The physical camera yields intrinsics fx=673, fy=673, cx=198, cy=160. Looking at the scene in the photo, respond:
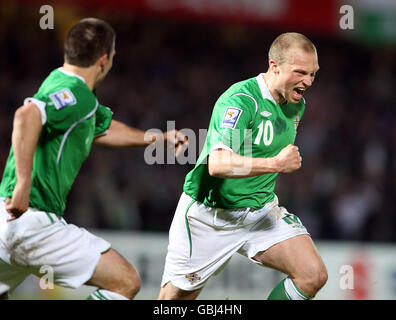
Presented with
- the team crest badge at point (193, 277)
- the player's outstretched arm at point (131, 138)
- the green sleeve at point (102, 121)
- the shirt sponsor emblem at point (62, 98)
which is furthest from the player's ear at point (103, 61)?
the team crest badge at point (193, 277)

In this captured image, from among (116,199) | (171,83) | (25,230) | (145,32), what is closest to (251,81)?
(25,230)

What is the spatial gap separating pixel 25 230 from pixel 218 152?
1228 millimetres

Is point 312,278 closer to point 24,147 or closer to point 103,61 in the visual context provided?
point 103,61

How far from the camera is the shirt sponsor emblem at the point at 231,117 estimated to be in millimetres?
4219

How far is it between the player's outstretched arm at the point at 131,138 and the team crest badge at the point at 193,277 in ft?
2.92

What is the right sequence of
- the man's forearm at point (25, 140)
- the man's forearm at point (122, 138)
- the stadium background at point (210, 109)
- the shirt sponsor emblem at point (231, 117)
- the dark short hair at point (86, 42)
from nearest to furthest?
the man's forearm at point (25, 140) → the dark short hair at point (86, 42) → the shirt sponsor emblem at point (231, 117) → the man's forearm at point (122, 138) → the stadium background at point (210, 109)

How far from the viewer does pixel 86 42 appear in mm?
3834

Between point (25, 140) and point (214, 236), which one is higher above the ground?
point (25, 140)

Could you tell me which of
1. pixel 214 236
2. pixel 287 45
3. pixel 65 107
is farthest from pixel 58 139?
pixel 287 45

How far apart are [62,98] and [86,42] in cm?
37

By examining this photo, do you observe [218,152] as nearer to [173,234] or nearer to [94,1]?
[173,234]

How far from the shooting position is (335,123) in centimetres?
1216

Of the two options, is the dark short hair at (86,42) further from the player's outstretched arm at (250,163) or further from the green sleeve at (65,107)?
the player's outstretched arm at (250,163)

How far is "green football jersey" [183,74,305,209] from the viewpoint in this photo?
443 centimetres
